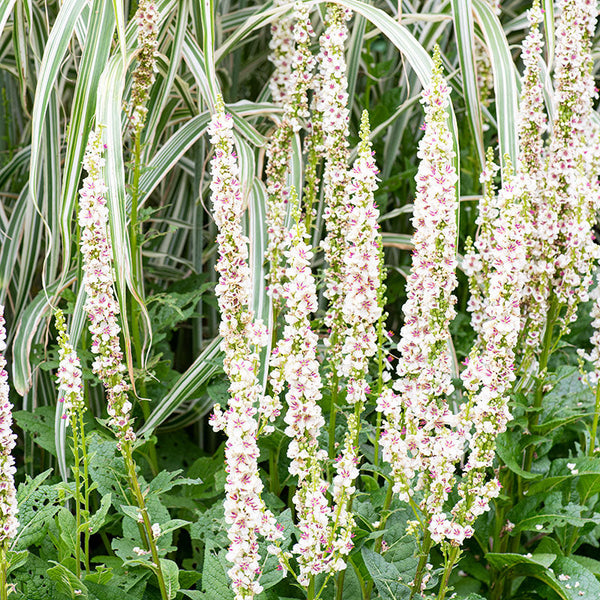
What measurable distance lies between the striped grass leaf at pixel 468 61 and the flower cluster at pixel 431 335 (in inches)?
15.9

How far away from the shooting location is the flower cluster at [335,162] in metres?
1.53

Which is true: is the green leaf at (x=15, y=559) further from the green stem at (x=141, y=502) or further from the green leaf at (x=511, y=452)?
the green leaf at (x=511, y=452)

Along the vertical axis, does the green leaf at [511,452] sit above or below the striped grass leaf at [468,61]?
below

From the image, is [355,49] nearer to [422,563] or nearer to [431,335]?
[431,335]

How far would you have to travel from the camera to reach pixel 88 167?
134 centimetres

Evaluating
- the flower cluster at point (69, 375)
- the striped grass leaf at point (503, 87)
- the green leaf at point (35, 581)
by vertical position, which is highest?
the striped grass leaf at point (503, 87)

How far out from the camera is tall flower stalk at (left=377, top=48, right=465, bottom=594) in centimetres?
127

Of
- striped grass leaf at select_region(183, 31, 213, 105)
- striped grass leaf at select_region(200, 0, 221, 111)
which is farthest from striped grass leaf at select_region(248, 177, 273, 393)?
striped grass leaf at select_region(200, 0, 221, 111)

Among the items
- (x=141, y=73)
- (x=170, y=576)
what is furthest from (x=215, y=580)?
(x=141, y=73)

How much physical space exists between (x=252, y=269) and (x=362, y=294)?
21.6 inches

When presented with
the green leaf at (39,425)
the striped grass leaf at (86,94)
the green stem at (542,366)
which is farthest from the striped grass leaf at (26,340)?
the green stem at (542,366)

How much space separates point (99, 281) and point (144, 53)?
2.05 feet

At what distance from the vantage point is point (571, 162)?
1698 millimetres

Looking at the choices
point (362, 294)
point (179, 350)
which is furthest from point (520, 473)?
point (179, 350)
